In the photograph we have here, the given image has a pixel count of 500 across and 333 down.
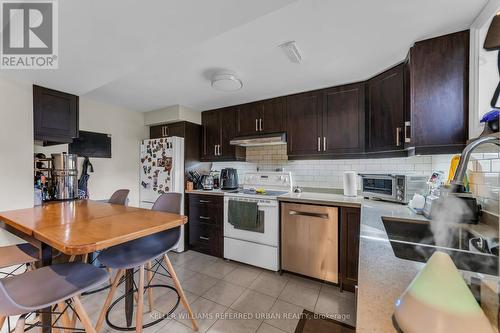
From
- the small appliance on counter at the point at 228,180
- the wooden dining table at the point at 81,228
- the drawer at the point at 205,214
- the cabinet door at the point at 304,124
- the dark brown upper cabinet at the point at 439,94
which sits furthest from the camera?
the small appliance on counter at the point at 228,180

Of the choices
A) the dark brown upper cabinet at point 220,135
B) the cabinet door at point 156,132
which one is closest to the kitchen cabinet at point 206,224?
the dark brown upper cabinet at point 220,135

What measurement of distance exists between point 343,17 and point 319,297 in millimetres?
2319

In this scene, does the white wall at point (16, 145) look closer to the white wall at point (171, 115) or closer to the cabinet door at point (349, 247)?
the white wall at point (171, 115)

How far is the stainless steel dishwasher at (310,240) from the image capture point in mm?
2096

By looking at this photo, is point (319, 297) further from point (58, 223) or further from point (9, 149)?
point (9, 149)

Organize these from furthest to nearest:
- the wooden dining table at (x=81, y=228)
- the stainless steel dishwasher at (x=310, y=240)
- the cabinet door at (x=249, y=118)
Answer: the cabinet door at (x=249, y=118) → the stainless steel dishwasher at (x=310, y=240) → the wooden dining table at (x=81, y=228)

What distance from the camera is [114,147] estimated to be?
3.07 metres

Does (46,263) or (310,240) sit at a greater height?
(46,263)

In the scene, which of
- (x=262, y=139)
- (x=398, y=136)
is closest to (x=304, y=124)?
(x=262, y=139)

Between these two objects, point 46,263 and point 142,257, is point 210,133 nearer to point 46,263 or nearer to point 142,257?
point 142,257

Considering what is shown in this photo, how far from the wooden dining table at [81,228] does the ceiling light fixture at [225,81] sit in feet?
4.54

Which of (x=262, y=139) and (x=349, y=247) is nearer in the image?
(x=349, y=247)

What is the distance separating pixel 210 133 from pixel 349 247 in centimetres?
250

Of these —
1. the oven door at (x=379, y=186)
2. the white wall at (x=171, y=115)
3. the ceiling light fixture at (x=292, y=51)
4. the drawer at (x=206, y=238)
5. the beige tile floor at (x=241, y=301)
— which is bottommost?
the beige tile floor at (x=241, y=301)
